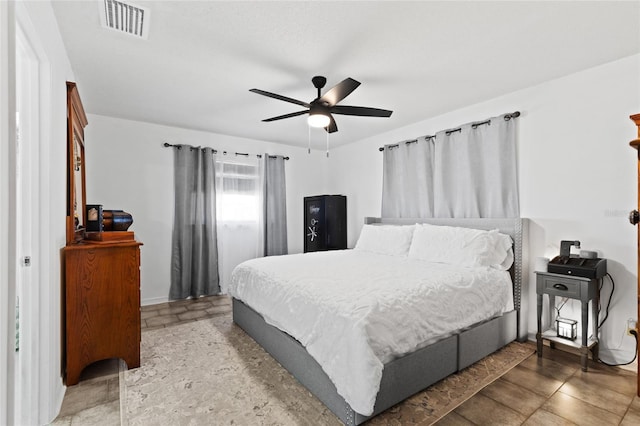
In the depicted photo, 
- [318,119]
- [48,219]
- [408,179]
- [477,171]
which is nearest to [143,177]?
[48,219]

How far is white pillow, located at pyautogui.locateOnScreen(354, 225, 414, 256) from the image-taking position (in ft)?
11.8

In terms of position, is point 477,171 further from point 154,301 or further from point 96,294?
point 154,301

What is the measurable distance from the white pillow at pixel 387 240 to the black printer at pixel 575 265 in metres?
1.40

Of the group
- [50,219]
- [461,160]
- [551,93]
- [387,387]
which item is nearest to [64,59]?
[50,219]

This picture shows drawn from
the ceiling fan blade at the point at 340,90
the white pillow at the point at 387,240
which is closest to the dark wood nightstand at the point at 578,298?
the white pillow at the point at 387,240

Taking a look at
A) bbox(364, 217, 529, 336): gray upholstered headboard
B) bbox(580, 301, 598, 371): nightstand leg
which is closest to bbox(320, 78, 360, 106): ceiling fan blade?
bbox(364, 217, 529, 336): gray upholstered headboard

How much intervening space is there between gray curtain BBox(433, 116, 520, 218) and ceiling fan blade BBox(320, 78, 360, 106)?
1.81 meters

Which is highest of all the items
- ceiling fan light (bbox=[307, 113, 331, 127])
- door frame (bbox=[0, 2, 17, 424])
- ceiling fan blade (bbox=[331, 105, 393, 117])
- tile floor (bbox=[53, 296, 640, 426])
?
ceiling fan blade (bbox=[331, 105, 393, 117])

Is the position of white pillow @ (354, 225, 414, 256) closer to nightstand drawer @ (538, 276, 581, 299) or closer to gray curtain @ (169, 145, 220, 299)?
nightstand drawer @ (538, 276, 581, 299)

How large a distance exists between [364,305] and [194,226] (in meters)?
3.39

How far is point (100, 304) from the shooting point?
7.22 feet

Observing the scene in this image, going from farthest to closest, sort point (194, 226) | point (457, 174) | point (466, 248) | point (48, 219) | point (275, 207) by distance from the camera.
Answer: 1. point (275, 207)
2. point (194, 226)
3. point (457, 174)
4. point (466, 248)
5. point (48, 219)

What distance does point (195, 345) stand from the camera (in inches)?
109

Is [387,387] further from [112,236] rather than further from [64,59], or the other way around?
[64,59]
